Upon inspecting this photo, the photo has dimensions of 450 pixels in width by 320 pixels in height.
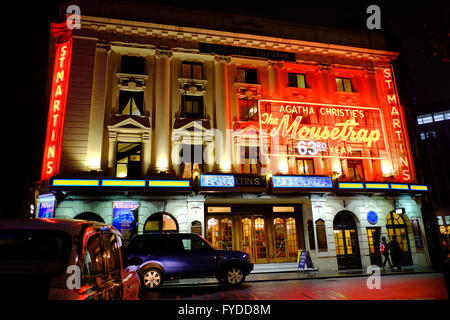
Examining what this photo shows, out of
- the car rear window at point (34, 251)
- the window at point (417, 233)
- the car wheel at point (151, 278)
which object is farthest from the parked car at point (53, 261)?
the window at point (417, 233)

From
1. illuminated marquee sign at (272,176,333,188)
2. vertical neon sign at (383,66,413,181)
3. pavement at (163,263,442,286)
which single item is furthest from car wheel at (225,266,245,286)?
vertical neon sign at (383,66,413,181)

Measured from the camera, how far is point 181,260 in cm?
1148

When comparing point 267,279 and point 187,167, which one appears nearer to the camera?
point 267,279

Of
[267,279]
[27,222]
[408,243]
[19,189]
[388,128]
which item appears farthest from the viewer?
[19,189]

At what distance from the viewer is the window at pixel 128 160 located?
17234 mm

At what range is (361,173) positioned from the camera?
20.2 metres

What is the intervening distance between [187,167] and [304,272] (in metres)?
8.77

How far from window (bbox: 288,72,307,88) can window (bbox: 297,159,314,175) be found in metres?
5.44

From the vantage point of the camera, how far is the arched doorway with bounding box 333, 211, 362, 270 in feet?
59.9

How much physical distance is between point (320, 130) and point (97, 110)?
44.6 ft

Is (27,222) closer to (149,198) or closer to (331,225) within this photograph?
(149,198)

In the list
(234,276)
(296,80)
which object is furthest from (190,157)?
→ (296,80)

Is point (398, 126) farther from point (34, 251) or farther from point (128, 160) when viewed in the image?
point (34, 251)

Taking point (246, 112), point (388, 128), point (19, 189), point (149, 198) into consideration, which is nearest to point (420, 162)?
point (388, 128)
